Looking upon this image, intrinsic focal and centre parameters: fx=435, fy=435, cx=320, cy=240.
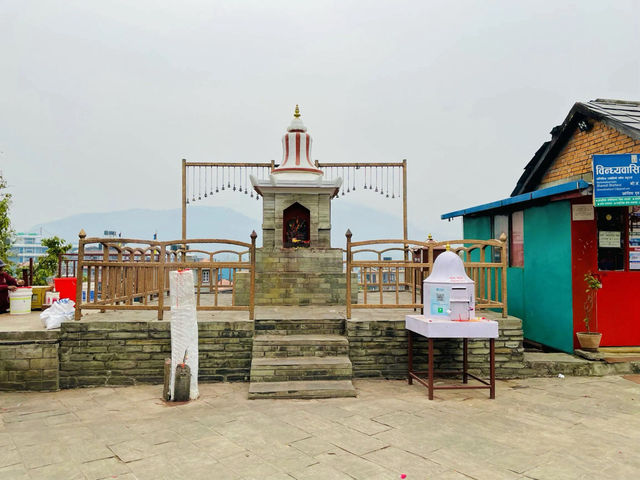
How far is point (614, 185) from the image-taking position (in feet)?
20.6

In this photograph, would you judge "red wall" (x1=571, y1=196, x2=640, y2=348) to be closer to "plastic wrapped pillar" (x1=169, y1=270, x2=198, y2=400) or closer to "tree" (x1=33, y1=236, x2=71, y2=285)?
"plastic wrapped pillar" (x1=169, y1=270, x2=198, y2=400)

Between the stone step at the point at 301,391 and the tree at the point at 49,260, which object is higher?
the tree at the point at 49,260

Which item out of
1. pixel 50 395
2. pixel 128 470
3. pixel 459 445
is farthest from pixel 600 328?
pixel 50 395

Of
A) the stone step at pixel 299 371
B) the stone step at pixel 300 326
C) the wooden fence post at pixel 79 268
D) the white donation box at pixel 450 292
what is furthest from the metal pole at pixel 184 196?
the white donation box at pixel 450 292

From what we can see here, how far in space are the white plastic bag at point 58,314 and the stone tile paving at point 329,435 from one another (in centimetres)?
107

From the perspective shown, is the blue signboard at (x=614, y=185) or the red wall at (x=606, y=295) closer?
the blue signboard at (x=614, y=185)

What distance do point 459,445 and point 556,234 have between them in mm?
4561

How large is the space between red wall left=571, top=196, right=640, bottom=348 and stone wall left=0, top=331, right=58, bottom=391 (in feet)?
26.2

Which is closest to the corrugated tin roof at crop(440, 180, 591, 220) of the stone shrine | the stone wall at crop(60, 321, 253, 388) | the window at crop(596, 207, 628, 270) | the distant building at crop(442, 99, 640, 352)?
the distant building at crop(442, 99, 640, 352)

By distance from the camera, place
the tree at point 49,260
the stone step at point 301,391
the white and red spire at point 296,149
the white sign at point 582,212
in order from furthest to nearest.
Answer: the tree at point 49,260, the white and red spire at point 296,149, the white sign at point 582,212, the stone step at point 301,391

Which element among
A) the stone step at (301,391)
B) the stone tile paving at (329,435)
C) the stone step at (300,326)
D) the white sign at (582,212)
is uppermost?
the white sign at (582,212)

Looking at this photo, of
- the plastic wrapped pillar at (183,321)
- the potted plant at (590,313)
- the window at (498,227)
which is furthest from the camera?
the window at (498,227)

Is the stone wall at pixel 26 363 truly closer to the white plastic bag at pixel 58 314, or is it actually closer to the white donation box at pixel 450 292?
the white plastic bag at pixel 58 314

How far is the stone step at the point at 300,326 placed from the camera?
22.3 ft
